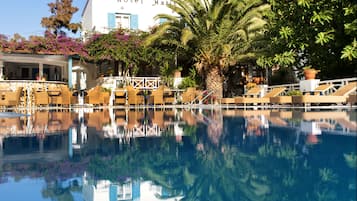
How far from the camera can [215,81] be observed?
66.3 feet

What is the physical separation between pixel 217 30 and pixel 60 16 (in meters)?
18.9

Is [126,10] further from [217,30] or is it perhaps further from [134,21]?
[217,30]

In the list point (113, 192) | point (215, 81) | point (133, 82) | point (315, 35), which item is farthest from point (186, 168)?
point (133, 82)

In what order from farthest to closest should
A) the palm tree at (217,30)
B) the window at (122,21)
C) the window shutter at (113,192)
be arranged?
the window at (122,21) → the palm tree at (217,30) → the window shutter at (113,192)

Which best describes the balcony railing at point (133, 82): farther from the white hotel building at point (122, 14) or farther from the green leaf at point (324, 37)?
the green leaf at point (324, 37)

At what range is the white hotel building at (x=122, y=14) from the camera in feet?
81.3

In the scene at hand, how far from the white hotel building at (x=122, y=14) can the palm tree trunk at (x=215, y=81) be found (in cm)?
673

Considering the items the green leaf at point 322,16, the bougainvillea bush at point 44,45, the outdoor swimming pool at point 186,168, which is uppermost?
the bougainvillea bush at point 44,45

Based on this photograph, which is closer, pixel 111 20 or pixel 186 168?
pixel 186 168

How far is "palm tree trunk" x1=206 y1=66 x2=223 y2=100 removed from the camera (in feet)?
66.3

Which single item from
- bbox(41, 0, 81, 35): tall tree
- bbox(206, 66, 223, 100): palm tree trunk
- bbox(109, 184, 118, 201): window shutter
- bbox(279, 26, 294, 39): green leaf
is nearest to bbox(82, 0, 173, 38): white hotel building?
bbox(206, 66, 223, 100): palm tree trunk

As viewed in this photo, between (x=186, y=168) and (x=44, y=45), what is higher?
(x=44, y=45)

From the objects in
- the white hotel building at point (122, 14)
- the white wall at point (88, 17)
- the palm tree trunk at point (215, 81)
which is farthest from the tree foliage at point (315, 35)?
the white wall at point (88, 17)

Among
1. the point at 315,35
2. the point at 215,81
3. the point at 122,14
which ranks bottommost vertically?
the point at 215,81
